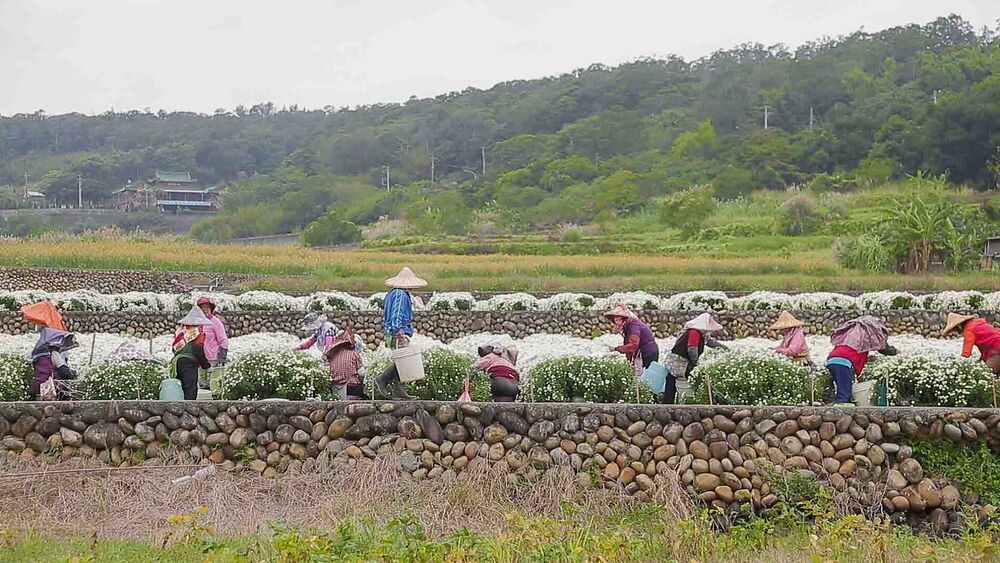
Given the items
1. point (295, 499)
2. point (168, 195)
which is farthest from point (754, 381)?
point (168, 195)

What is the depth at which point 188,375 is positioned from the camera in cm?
1034

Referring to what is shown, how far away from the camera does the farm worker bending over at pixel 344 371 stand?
1040cm

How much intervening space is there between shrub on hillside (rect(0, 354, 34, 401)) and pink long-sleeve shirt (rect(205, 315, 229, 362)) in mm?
1700

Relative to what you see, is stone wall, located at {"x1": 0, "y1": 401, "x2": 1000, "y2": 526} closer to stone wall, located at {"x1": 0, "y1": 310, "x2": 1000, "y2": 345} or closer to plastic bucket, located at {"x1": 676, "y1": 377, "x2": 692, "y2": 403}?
plastic bucket, located at {"x1": 676, "y1": 377, "x2": 692, "y2": 403}

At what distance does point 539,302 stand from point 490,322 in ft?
6.60

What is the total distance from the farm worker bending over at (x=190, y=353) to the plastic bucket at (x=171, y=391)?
2.8 inches

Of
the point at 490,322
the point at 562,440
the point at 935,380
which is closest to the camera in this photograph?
the point at 562,440

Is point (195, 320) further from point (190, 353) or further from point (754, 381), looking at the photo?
point (754, 381)

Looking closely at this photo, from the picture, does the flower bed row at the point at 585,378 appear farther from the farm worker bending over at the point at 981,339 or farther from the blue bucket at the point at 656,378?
the farm worker bending over at the point at 981,339

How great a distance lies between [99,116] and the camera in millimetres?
113625

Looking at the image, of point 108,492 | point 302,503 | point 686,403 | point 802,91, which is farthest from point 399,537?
point 802,91

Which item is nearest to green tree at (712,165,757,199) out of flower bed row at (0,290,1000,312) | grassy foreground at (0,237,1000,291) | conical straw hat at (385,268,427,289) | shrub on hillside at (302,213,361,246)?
shrub on hillside at (302,213,361,246)

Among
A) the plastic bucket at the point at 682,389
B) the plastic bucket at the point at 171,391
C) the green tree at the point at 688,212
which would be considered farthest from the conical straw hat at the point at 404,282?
the green tree at the point at 688,212

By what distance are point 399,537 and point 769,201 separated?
4900cm
